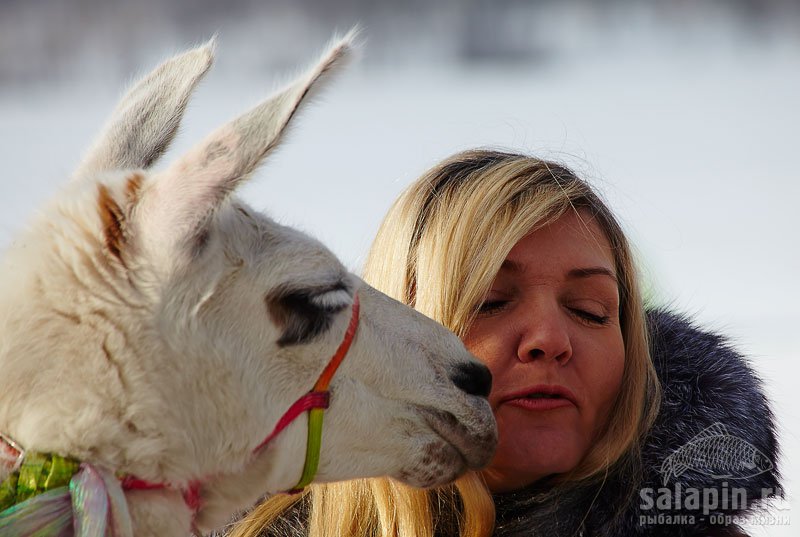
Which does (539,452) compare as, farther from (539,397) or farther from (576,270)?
(576,270)

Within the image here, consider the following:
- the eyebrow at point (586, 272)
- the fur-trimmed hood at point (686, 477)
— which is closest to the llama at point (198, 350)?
the fur-trimmed hood at point (686, 477)

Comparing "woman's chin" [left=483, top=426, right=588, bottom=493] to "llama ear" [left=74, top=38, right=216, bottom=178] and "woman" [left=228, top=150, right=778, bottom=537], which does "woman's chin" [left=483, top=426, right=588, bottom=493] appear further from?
"llama ear" [left=74, top=38, right=216, bottom=178]

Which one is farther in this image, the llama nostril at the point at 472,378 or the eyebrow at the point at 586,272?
the eyebrow at the point at 586,272

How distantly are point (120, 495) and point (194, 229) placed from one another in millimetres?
497

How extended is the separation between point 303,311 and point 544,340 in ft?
2.60

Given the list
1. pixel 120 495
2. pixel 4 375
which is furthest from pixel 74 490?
pixel 4 375

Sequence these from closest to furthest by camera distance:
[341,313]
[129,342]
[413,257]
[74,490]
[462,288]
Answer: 1. [74,490]
2. [129,342]
3. [341,313]
4. [462,288]
5. [413,257]

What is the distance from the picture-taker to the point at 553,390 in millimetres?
2336

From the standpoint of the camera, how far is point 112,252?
1620 millimetres

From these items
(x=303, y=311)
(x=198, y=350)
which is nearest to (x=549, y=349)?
(x=303, y=311)

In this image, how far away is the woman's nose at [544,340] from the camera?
2287 mm

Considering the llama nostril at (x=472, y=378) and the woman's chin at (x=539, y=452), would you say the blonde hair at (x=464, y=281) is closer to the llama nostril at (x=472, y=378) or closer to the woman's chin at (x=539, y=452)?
the woman's chin at (x=539, y=452)

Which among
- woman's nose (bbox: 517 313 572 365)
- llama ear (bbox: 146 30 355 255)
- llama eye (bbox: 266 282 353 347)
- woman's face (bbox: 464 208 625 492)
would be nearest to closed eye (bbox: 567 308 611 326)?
woman's face (bbox: 464 208 625 492)

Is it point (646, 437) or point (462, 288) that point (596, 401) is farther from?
point (462, 288)
